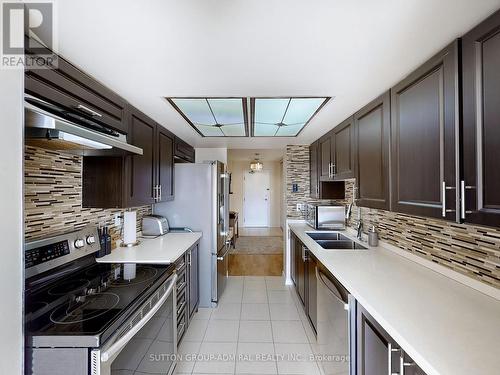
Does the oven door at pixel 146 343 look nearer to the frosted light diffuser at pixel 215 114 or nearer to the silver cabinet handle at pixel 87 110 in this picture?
the silver cabinet handle at pixel 87 110

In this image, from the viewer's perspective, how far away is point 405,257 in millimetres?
1902

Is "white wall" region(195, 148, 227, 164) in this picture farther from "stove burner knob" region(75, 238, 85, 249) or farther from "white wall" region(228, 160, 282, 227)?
"white wall" region(228, 160, 282, 227)

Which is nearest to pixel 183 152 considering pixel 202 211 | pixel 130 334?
pixel 202 211

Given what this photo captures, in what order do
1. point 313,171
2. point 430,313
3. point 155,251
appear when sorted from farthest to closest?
point 313,171 < point 155,251 < point 430,313

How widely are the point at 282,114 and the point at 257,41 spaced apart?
1.20 meters

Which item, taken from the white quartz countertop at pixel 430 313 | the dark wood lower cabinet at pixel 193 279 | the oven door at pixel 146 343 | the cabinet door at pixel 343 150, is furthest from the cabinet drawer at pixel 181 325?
the cabinet door at pixel 343 150

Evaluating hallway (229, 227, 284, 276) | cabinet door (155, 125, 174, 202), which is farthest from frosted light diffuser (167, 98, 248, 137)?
hallway (229, 227, 284, 276)

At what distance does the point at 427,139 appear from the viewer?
1.29 meters

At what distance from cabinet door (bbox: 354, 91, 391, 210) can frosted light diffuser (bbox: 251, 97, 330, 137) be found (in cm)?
37

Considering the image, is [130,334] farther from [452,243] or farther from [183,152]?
[183,152]

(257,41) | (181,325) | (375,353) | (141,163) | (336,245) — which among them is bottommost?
(181,325)

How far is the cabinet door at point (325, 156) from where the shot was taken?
9.52 feet

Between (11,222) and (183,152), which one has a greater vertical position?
(183,152)

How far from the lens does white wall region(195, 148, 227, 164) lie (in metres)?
4.30
